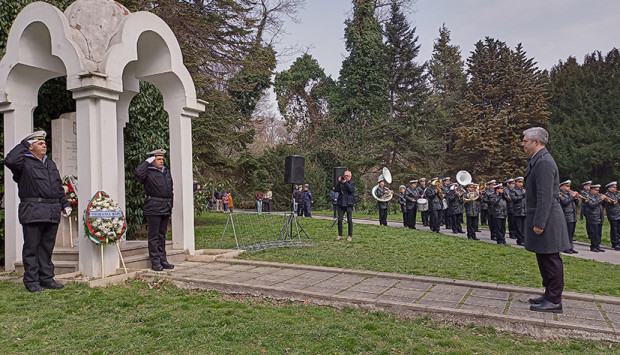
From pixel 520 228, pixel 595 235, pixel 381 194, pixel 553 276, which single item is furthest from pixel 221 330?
pixel 381 194

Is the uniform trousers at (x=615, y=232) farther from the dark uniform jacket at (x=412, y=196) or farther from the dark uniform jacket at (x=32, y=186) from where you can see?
the dark uniform jacket at (x=32, y=186)

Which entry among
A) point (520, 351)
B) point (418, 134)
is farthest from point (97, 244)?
point (418, 134)

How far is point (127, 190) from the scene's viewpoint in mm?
10852

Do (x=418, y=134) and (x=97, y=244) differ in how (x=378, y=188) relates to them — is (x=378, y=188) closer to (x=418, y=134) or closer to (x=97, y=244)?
(x=97, y=244)

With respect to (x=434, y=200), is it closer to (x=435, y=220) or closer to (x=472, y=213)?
(x=435, y=220)

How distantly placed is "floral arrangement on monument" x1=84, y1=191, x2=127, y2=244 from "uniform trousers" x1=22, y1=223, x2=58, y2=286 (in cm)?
47

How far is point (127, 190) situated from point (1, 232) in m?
3.05

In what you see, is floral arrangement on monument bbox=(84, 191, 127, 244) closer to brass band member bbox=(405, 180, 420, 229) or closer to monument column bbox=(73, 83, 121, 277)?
monument column bbox=(73, 83, 121, 277)

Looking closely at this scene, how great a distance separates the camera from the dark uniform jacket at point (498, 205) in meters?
14.0

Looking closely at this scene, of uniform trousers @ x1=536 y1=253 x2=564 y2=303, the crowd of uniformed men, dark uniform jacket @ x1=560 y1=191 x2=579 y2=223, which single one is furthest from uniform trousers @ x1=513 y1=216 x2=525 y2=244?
uniform trousers @ x1=536 y1=253 x2=564 y2=303

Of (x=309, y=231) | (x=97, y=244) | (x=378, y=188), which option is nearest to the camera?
(x=97, y=244)

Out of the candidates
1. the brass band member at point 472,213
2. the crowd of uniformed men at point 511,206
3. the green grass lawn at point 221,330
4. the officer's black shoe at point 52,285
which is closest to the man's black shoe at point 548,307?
the green grass lawn at point 221,330

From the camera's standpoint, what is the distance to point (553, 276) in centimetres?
515

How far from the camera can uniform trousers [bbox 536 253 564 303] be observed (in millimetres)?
5090
